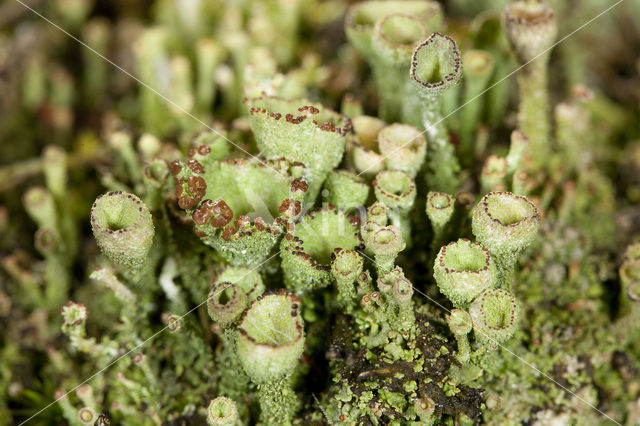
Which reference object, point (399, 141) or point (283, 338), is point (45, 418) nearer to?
point (283, 338)

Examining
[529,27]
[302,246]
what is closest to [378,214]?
[302,246]

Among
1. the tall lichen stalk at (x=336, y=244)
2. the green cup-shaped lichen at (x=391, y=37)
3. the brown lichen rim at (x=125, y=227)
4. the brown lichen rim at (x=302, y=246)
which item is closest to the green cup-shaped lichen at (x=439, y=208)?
the tall lichen stalk at (x=336, y=244)

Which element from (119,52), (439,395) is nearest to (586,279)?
Answer: (439,395)

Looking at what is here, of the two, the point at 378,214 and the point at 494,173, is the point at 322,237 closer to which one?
the point at 378,214

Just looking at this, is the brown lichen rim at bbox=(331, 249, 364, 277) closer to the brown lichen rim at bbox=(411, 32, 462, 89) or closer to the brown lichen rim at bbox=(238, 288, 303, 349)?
the brown lichen rim at bbox=(238, 288, 303, 349)

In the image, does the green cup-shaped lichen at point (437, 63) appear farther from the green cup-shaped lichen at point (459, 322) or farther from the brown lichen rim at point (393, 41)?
the green cup-shaped lichen at point (459, 322)

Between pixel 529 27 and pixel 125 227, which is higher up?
pixel 529 27
